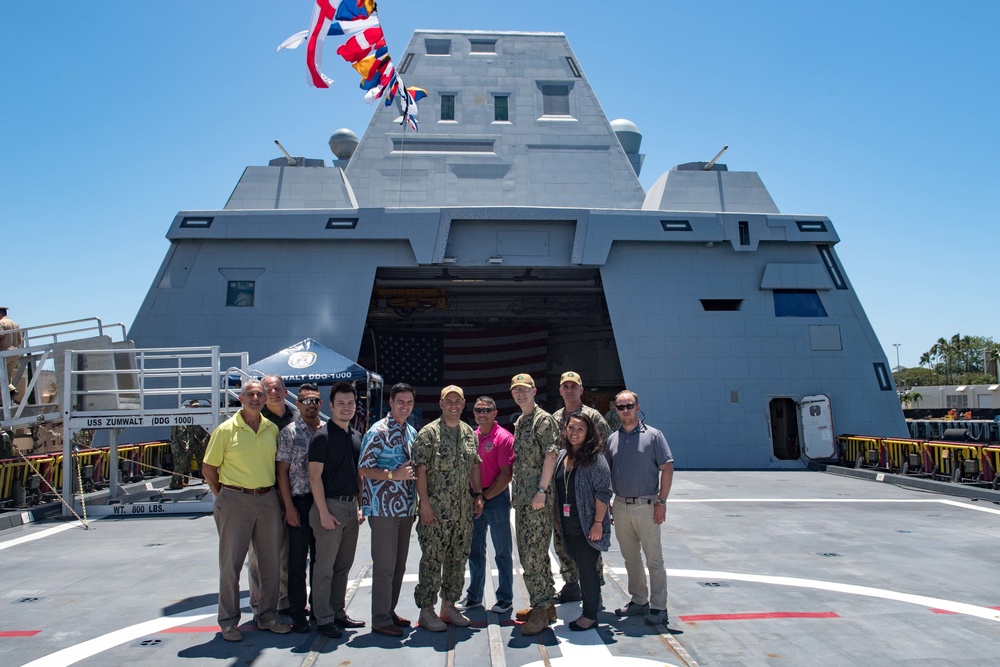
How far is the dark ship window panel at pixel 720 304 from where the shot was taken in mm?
18469

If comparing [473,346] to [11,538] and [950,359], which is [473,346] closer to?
[11,538]

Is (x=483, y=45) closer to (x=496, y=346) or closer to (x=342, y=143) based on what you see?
(x=342, y=143)

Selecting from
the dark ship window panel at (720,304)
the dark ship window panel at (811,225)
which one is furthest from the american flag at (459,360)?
the dark ship window panel at (811,225)

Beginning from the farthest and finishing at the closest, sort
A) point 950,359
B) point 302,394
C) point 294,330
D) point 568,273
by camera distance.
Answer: point 950,359
point 568,273
point 294,330
point 302,394

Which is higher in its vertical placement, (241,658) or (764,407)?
(764,407)

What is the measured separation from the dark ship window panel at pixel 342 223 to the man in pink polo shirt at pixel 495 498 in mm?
13204

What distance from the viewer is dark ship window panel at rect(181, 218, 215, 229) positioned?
17453 mm

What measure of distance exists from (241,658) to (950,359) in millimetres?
85293

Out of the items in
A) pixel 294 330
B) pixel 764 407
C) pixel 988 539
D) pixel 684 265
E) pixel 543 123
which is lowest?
pixel 988 539

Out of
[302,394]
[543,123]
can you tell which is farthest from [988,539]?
[543,123]

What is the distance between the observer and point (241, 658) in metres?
4.37

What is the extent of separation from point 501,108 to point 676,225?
22.6 feet

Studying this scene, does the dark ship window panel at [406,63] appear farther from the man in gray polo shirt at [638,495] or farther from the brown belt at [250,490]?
the brown belt at [250,490]

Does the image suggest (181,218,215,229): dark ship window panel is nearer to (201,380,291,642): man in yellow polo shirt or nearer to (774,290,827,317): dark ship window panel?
(201,380,291,642): man in yellow polo shirt
